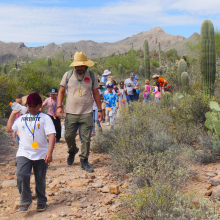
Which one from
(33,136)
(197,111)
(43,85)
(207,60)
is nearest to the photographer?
(33,136)

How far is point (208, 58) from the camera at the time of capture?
31.7 ft

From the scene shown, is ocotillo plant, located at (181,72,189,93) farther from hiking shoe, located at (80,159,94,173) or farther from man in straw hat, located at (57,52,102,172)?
hiking shoe, located at (80,159,94,173)

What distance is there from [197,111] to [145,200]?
15.6 ft

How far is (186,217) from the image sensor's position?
2.58m

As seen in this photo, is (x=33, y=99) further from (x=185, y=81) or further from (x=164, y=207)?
(x=185, y=81)

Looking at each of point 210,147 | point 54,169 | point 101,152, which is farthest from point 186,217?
point 101,152

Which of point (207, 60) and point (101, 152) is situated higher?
point (207, 60)

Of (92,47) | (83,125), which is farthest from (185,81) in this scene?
(92,47)

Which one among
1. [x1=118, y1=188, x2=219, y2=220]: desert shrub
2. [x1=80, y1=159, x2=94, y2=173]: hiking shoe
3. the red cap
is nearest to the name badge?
the red cap

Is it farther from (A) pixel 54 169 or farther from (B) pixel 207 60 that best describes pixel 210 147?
(B) pixel 207 60

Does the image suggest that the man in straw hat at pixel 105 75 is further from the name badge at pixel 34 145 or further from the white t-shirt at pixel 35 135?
the name badge at pixel 34 145

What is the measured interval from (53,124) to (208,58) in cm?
780

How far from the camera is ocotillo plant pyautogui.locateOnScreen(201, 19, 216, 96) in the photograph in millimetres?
9422

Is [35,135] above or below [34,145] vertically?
above
